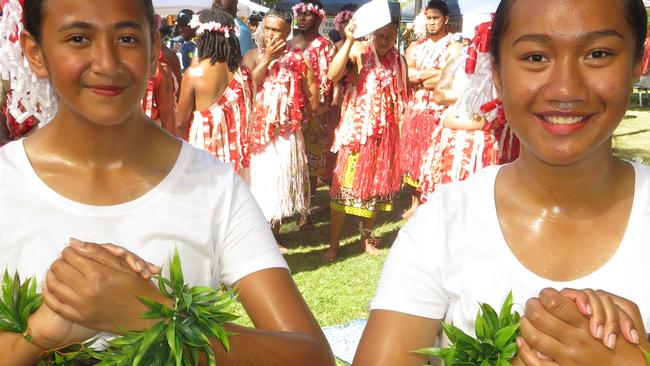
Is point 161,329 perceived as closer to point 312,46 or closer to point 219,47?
point 219,47

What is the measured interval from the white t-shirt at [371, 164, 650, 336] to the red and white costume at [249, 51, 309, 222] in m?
4.61

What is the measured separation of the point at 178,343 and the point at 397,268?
0.58 m

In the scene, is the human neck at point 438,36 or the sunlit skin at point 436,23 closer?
the sunlit skin at point 436,23

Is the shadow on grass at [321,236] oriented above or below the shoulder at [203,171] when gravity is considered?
below

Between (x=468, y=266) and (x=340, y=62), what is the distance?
5246 millimetres

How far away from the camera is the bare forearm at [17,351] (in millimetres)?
1579

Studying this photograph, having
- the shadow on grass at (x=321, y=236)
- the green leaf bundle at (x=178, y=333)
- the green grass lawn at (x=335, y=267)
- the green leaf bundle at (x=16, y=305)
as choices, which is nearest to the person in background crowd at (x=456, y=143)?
the green grass lawn at (x=335, y=267)

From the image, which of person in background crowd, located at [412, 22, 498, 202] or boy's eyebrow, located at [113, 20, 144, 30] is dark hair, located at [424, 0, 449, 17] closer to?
person in background crowd, located at [412, 22, 498, 202]

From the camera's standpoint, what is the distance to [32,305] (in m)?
1.61

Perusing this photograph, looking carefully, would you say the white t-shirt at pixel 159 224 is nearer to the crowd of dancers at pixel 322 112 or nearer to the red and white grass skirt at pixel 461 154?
the crowd of dancers at pixel 322 112

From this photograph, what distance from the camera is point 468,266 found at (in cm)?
179

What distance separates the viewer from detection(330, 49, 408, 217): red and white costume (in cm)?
670

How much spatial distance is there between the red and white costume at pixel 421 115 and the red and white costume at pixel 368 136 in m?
0.77

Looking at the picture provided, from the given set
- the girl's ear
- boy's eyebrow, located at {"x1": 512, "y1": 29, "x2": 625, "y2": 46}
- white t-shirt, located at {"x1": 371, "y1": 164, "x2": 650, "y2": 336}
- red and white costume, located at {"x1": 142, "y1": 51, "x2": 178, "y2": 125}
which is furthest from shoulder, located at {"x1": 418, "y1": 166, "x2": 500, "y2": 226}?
red and white costume, located at {"x1": 142, "y1": 51, "x2": 178, "y2": 125}
